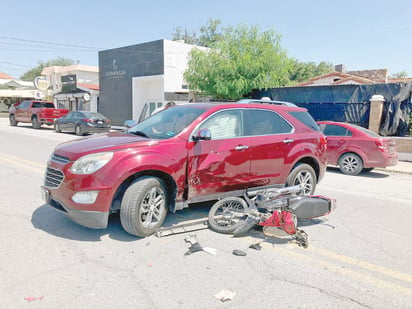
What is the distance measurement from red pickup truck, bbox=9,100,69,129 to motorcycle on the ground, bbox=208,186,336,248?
838 inches

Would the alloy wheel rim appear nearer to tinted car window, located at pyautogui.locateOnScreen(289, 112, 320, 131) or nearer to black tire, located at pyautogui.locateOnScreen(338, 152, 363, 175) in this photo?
tinted car window, located at pyautogui.locateOnScreen(289, 112, 320, 131)

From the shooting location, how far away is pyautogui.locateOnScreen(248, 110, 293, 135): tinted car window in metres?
5.33

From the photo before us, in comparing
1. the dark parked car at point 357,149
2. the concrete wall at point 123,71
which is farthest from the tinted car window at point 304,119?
the concrete wall at point 123,71

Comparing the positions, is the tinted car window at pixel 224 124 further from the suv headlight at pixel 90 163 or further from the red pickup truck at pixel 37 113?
the red pickup truck at pixel 37 113

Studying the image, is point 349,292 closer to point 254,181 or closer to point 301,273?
point 301,273

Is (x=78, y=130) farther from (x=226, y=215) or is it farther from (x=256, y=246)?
(x=256, y=246)

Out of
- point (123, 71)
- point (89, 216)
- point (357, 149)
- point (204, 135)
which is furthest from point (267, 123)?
point (123, 71)

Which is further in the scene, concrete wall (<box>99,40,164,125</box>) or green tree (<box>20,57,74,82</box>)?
green tree (<box>20,57,74,82</box>)

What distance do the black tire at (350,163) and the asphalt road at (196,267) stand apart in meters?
4.64

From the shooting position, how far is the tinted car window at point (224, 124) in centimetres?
490

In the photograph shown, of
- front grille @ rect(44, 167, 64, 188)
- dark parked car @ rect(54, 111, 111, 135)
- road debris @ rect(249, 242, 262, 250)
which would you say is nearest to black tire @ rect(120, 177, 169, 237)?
front grille @ rect(44, 167, 64, 188)

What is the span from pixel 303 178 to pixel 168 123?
8.57 ft

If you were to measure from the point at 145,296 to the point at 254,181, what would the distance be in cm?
272

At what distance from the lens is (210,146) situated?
15.5ft
